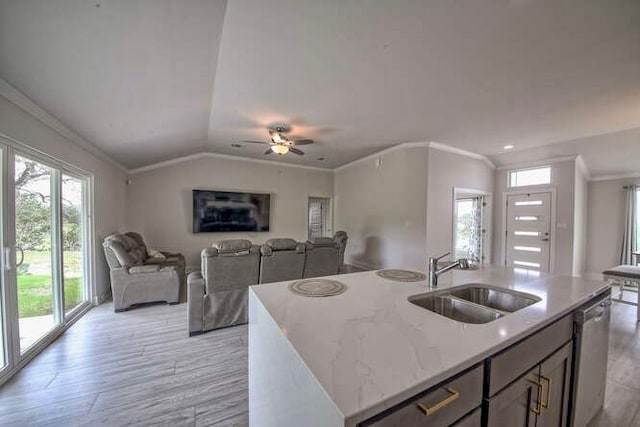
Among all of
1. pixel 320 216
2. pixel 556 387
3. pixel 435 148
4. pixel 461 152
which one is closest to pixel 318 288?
pixel 556 387

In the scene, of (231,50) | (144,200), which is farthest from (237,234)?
(231,50)

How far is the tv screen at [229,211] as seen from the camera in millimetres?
5551

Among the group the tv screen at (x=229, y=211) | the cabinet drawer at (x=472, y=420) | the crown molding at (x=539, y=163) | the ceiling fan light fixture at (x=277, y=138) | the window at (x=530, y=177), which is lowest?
the cabinet drawer at (x=472, y=420)

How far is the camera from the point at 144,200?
17.1ft

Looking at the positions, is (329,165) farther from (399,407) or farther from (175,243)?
(399,407)

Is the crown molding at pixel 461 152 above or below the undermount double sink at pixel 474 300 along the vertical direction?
above

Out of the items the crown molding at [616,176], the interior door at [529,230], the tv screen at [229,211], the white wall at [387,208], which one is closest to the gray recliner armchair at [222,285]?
the white wall at [387,208]

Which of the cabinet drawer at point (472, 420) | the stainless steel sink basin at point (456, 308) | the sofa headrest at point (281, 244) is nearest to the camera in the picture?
the cabinet drawer at point (472, 420)

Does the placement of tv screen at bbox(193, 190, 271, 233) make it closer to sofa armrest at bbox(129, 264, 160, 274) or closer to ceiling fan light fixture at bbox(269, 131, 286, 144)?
sofa armrest at bbox(129, 264, 160, 274)

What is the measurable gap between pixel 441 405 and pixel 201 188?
19.4ft

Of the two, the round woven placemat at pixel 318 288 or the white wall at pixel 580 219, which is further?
the white wall at pixel 580 219

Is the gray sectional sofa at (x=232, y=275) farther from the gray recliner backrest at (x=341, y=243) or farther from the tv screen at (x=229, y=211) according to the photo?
the tv screen at (x=229, y=211)

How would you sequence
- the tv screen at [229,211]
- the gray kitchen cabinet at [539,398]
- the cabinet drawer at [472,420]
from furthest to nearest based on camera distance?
1. the tv screen at [229,211]
2. the gray kitchen cabinet at [539,398]
3. the cabinet drawer at [472,420]

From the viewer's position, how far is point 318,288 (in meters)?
1.44
